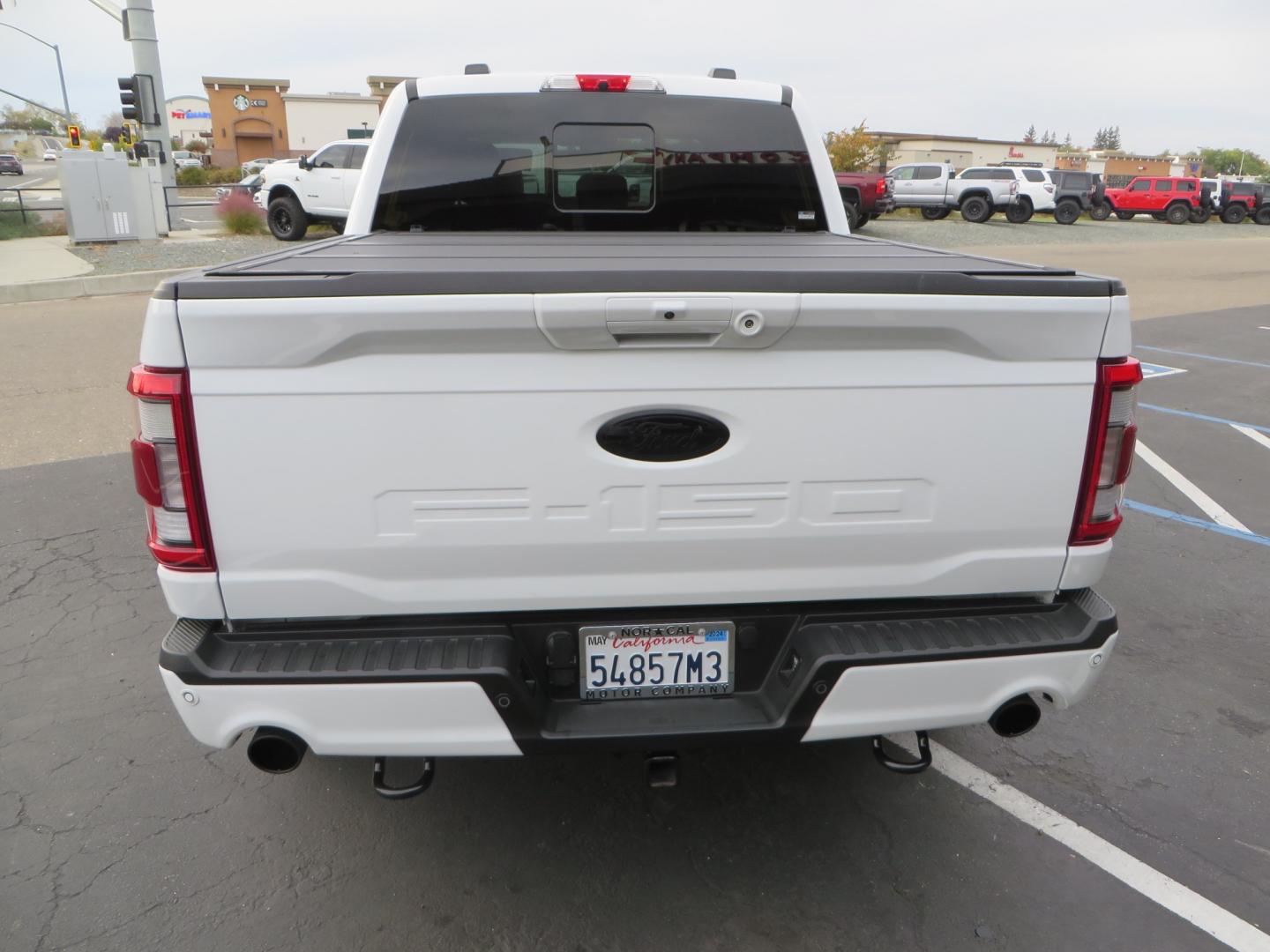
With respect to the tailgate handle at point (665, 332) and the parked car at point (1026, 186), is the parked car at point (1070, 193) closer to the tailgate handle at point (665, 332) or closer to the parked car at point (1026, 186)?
the parked car at point (1026, 186)

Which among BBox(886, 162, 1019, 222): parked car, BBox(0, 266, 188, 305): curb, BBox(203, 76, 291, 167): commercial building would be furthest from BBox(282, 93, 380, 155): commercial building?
BBox(0, 266, 188, 305): curb

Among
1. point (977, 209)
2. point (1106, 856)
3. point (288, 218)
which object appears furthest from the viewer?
point (977, 209)

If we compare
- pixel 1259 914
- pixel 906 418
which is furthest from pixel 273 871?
pixel 1259 914

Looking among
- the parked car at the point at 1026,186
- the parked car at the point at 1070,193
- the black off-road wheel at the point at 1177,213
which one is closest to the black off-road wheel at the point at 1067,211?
the parked car at the point at 1070,193

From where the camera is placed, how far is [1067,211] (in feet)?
112

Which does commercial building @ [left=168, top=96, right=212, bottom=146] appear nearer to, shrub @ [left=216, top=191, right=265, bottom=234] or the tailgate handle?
shrub @ [left=216, top=191, right=265, bottom=234]

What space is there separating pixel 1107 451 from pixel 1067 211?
119 feet

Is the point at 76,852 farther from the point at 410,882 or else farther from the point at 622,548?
the point at 622,548

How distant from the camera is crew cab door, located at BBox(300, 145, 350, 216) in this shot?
1773 cm

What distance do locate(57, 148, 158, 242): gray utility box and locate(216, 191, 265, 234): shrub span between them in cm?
155

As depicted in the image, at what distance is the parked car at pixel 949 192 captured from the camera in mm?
31531

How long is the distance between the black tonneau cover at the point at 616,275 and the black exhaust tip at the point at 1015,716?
1.03 m

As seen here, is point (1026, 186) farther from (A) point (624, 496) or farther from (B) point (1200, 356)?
(A) point (624, 496)

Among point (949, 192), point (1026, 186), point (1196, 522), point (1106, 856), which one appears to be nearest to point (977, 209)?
point (949, 192)
